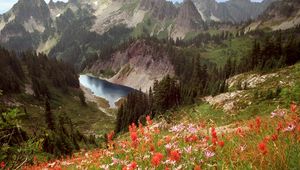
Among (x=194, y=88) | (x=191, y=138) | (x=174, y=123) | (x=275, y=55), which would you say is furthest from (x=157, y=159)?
(x=275, y=55)

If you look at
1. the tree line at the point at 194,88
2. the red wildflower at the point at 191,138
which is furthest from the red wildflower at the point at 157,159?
the tree line at the point at 194,88

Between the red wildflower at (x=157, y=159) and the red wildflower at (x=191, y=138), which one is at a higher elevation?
the red wildflower at (x=157, y=159)

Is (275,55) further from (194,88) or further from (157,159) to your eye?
(157,159)

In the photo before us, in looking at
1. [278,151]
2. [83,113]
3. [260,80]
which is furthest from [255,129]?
[83,113]

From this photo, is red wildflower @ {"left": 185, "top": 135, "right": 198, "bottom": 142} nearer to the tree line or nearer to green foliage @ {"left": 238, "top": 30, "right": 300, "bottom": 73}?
the tree line

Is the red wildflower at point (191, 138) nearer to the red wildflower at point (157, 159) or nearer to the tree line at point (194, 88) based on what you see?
the red wildflower at point (157, 159)

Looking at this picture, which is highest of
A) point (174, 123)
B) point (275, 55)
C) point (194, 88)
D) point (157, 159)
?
point (157, 159)

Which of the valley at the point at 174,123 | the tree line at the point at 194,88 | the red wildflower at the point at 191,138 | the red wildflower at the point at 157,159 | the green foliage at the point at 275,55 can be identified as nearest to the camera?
the red wildflower at the point at 157,159

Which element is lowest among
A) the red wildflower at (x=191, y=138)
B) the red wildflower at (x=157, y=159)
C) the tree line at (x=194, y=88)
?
the tree line at (x=194, y=88)

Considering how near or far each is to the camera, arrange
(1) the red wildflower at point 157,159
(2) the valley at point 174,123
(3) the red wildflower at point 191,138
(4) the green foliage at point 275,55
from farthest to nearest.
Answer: (4) the green foliage at point 275,55, (3) the red wildflower at point 191,138, (2) the valley at point 174,123, (1) the red wildflower at point 157,159

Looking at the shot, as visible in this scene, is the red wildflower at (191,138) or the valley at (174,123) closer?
the valley at (174,123)

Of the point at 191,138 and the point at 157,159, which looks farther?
the point at 191,138

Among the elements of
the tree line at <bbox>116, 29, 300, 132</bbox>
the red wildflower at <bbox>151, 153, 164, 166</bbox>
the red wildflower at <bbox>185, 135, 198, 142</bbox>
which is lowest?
the tree line at <bbox>116, 29, 300, 132</bbox>

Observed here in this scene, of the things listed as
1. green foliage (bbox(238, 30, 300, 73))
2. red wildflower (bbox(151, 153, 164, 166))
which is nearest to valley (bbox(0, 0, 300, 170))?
red wildflower (bbox(151, 153, 164, 166))
